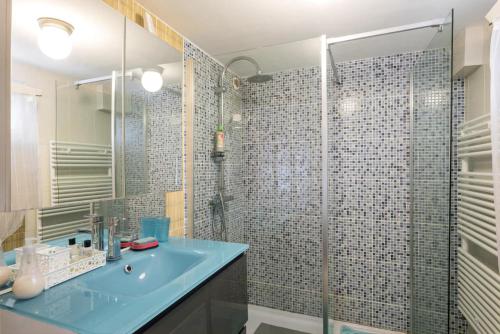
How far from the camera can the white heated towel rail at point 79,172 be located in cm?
101

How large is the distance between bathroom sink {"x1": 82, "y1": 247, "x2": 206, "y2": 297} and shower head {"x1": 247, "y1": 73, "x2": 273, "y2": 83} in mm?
1171

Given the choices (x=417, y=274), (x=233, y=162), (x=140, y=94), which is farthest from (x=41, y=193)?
(x=417, y=274)

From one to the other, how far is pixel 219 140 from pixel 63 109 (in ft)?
3.35

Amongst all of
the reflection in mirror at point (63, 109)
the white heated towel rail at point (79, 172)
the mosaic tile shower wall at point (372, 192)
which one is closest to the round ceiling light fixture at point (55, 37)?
the reflection in mirror at point (63, 109)

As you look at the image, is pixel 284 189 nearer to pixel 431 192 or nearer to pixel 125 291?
pixel 431 192

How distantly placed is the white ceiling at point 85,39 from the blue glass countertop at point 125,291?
80 cm

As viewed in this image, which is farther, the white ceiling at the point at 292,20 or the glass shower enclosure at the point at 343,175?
the glass shower enclosure at the point at 343,175

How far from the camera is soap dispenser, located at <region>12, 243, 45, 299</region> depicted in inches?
31.0

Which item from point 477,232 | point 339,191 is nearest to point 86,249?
point 339,191

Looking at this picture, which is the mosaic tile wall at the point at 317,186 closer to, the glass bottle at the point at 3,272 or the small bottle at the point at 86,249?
the small bottle at the point at 86,249

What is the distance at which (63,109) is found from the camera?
103 cm

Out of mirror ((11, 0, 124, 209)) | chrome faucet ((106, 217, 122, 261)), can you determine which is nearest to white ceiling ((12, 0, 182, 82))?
mirror ((11, 0, 124, 209))

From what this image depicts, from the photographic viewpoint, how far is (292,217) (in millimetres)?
1730

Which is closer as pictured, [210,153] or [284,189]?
[284,189]
